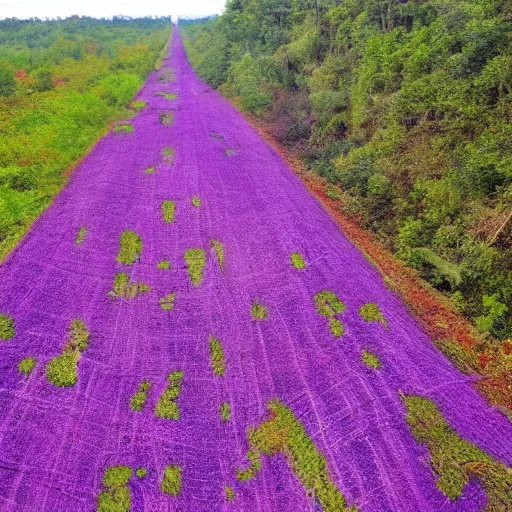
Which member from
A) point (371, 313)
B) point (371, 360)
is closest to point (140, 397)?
point (371, 360)

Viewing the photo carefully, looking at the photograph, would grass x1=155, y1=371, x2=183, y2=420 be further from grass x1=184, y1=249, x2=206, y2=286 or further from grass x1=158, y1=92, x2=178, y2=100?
grass x1=158, y1=92, x2=178, y2=100

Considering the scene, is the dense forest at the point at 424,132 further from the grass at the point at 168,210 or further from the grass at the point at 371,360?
the grass at the point at 168,210

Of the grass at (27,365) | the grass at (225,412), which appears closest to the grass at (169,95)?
the grass at (27,365)

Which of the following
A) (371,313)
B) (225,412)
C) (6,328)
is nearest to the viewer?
(225,412)

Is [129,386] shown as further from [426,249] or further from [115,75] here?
[115,75]

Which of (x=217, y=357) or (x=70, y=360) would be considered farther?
(x=217, y=357)

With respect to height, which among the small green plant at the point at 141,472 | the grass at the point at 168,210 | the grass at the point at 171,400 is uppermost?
the grass at the point at 168,210

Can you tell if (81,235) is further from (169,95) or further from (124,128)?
(169,95)

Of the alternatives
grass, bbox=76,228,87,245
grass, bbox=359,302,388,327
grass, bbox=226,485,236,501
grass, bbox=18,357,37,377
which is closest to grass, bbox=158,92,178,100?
grass, bbox=76,228,87,245

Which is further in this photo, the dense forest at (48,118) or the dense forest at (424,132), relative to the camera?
the dense forest at (48,118)
